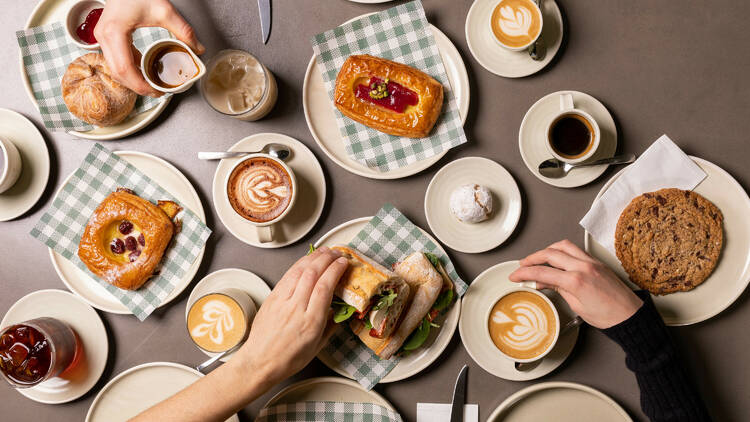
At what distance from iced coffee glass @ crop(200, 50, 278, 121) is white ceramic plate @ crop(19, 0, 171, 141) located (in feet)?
0.89

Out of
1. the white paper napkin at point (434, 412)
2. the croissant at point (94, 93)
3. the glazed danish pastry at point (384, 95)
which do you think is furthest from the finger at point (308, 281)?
the croissant at point (94, 93)

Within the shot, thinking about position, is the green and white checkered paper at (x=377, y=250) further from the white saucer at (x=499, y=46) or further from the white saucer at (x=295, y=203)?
the white saucer at (x=499, y=46)

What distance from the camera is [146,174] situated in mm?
2424

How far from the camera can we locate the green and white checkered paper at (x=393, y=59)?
229cm

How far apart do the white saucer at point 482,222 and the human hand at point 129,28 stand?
119cm

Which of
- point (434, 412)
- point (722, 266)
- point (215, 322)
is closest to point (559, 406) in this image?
point (434, 412)

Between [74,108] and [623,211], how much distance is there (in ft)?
8.08

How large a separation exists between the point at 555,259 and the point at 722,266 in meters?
0.73

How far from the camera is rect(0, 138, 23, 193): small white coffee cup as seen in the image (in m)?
2.35

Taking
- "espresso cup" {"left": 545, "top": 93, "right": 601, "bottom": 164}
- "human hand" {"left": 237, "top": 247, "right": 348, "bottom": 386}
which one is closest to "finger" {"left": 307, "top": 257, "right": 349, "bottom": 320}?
"human hand" {"left": 237, "top": 247, "right": 348, "bottom": 386}

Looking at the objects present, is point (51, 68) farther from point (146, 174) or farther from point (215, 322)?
point (215, 322)

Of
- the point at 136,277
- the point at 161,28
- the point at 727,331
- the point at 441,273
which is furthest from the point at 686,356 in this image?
the point at 161,28

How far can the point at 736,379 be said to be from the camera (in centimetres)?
227

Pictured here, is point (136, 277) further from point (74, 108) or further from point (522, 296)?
point (522, 296)
